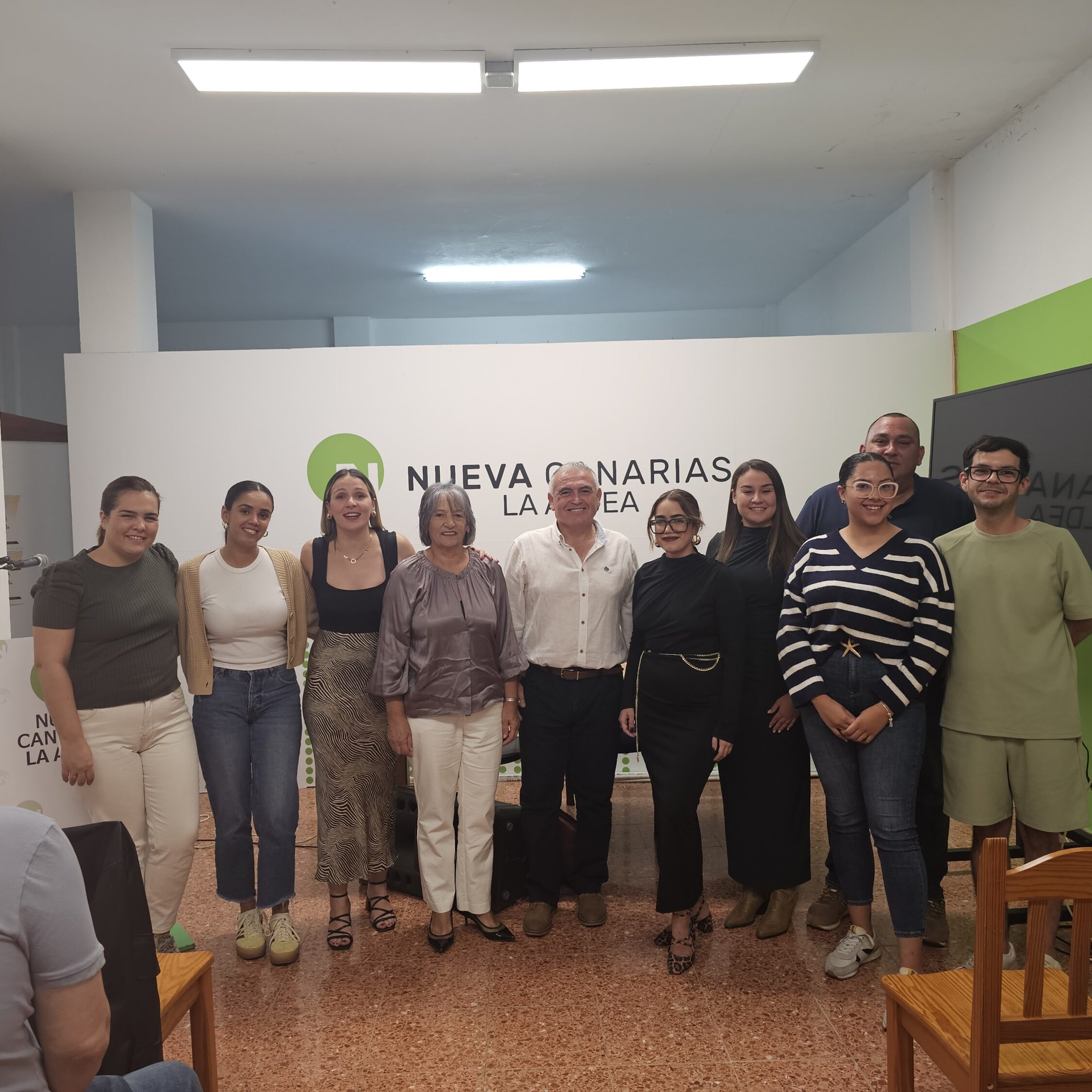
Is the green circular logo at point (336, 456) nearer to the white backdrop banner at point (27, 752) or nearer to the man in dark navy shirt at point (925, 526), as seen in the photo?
the white backdrop banner at point (27, 752)

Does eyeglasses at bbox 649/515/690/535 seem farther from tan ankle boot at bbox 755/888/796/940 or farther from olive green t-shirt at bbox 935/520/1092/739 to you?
tan ankle boot at bbox 755/888/796/940

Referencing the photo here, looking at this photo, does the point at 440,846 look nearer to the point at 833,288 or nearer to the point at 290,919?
the point at 290,919

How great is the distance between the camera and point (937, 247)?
4855 millimetres

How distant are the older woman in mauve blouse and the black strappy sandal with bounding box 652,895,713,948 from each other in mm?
503

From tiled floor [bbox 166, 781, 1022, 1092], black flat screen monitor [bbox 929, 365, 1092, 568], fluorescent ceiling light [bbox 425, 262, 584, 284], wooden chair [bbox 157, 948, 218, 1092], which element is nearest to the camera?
wooden chair [bbox 157, 948, 218, 1092]

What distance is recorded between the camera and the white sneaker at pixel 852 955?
2.61 metres

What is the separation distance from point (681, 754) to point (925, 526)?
1.09 meters

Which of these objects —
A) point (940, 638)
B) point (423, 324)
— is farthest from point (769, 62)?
point (423, 324)

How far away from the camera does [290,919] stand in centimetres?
292

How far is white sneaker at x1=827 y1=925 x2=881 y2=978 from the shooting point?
2.61 meters

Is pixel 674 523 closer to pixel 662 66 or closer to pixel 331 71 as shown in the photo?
pixel 662 66

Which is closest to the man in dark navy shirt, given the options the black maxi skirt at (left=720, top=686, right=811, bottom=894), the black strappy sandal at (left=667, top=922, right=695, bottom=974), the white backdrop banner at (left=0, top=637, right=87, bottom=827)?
the black maxi skirt at (left=720, top=686, right=811, bottom=894)

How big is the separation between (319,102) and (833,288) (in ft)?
14.8

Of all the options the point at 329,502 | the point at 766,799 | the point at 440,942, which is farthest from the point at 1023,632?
the point at 329,502
